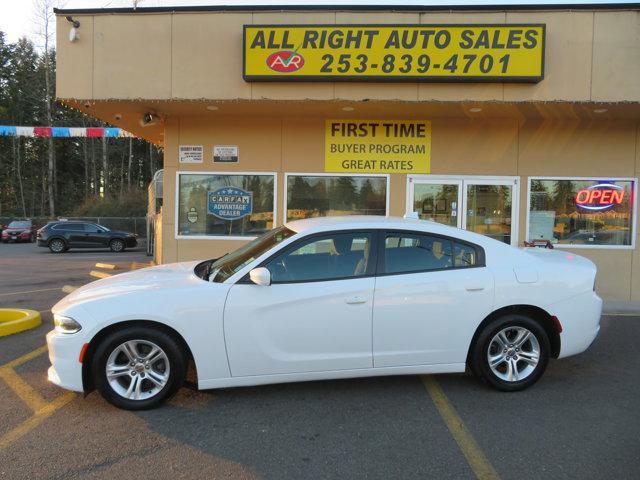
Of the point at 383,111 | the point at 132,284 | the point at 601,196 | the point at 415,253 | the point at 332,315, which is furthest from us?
the point at 601,196

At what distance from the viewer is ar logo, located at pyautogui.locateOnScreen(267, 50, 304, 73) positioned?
26.8 ft

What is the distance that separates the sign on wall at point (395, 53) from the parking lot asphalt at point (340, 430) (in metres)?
5.04

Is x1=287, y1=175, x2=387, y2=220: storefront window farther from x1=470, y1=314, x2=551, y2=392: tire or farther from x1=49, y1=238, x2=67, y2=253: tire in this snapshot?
x1=49, y1=238, x2=67, y2=253: tire

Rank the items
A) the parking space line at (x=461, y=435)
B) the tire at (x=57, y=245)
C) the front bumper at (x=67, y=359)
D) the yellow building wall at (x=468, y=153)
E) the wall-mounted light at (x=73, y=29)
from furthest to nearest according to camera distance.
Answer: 1. the tire at (x=57, y=245)
2. the yellow building wall at (x=468, y=153)
3. the wall-mounted light at (x=73, y=29)
4. the front bumper at (x=67, y=359)
5. the parking space line at (x=461, y=435)

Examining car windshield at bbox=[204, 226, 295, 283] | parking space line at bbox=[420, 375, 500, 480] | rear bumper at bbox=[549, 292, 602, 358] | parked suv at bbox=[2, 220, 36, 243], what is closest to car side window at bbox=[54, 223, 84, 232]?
parked suv at bbox=[2, 220, 36, 243]

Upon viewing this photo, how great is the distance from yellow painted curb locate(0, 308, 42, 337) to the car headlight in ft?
9.52

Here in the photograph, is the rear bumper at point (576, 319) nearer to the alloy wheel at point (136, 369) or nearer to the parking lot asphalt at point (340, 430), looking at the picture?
the parking lot asphalt at point (340, 430)

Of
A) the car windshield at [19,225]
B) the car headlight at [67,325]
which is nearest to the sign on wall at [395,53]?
the car headlight at [67,325]

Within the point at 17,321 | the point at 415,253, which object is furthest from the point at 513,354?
the point at 17,321

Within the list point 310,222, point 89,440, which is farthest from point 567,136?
point 89,440

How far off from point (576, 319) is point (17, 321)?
6396mm

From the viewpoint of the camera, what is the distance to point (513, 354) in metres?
4.48

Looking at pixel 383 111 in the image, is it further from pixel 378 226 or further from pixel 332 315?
pixel 332 315

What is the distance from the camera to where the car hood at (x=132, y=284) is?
4070mm
